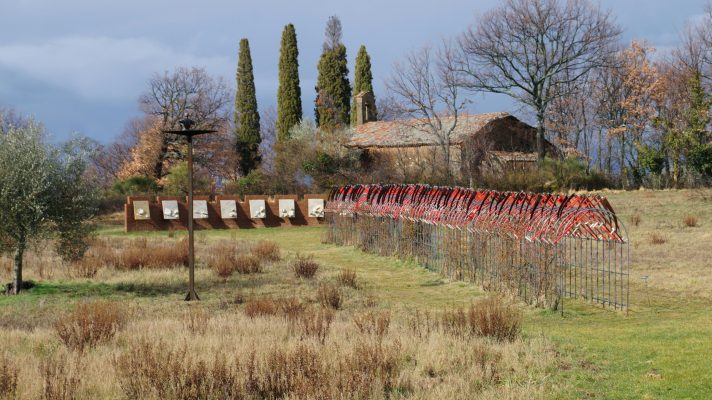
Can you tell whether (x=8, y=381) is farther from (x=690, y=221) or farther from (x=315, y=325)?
(x=690, y=221)

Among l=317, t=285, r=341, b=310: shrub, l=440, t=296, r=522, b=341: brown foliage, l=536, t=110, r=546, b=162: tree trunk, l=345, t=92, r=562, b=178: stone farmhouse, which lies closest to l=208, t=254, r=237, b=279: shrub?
l=317, t=285, r=341, b=310: shrub

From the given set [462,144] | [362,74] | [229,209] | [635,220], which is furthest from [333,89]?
[635,220]

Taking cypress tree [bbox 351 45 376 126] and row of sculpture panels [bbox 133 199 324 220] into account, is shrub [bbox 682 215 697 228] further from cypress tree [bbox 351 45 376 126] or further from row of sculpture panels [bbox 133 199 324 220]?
cypress tree [bbox 351 45 376 126]

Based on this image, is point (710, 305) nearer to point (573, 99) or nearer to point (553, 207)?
point (553, 207)

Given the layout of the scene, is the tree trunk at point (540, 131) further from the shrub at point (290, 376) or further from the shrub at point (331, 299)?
the shrub at point (290, 376)

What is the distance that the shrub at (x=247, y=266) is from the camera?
60.5 feet

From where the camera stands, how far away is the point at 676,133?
39.3 m

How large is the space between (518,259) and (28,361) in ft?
28.3

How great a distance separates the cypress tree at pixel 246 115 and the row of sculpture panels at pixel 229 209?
70.0ft

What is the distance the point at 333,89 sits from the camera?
58.9 meters

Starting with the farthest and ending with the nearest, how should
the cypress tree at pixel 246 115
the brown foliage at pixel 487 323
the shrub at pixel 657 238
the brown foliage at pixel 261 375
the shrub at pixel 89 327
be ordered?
the cypress tree at pixel 246 115 < the shrub at pixel 657 238 < the brown foliage at pixel 487 323 < the shrub at pixel 89 327 < the brown foliage at pixel 261 375

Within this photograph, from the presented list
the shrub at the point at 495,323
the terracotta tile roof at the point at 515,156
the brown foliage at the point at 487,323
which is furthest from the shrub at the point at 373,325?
the terracotta tile roof at the point at 515,156

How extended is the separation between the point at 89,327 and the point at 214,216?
24778 mm

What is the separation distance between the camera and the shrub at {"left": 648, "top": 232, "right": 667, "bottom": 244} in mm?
21953
